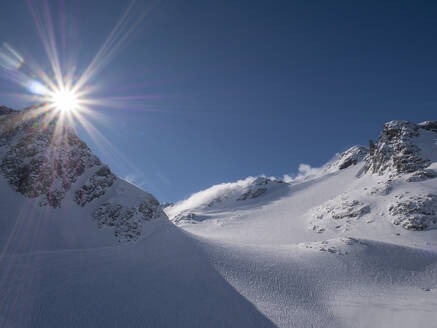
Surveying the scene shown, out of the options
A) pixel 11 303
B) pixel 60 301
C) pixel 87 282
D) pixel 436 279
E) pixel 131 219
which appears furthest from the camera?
pixel 131 219

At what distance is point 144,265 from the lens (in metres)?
17.0

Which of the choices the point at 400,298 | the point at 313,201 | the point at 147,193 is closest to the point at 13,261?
the point at 147,193

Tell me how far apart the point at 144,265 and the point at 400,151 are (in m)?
63.2

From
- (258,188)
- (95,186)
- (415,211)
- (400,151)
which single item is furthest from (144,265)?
(258,188)

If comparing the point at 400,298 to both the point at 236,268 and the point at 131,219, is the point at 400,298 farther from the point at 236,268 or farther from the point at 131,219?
the point at 131,219

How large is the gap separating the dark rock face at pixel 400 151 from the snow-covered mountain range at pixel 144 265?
727 inches

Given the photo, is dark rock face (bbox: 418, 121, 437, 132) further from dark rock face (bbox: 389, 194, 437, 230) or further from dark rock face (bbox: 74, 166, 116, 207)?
dark rock face (bbox: 74, 166, 116, 207)

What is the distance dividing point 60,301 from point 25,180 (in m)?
13.6

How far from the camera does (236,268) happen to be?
19.0 metres

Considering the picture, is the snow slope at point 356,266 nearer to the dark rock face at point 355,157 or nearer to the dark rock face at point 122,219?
the dark rock face at point 122,219

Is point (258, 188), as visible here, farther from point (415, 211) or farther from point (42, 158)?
point (42, 158)

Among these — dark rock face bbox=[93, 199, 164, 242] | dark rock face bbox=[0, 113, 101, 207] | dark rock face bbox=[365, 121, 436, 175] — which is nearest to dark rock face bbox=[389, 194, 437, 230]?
dark rock face bbox=[365, 121, 436, 175]

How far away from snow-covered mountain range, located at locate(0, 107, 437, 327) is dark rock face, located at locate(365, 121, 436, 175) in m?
18.5

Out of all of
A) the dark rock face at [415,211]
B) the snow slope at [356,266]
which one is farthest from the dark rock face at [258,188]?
the dark rock face at [415,211]
